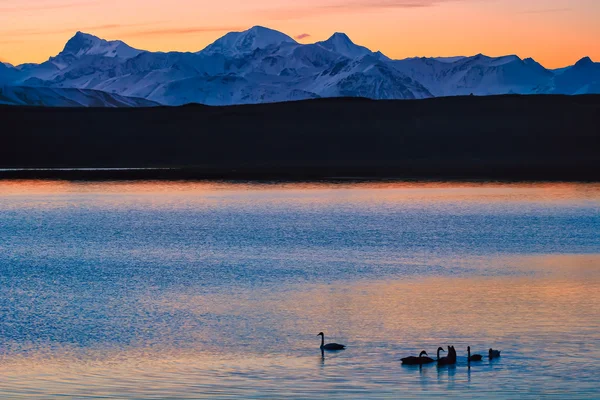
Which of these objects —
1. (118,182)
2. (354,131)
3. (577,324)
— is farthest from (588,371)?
(354,131)

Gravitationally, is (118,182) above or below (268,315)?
above

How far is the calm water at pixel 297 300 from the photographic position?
14.2 meters

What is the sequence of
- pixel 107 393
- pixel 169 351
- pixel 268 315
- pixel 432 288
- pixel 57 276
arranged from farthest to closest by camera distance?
1. pixel 57 276
2. pixel 432 288
3. pixel 268 315
4. pixel 169 351
5. pixel 107 393

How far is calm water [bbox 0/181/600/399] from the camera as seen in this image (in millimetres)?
14172

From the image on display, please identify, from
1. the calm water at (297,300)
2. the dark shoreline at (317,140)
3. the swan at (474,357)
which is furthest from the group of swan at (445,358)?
the dark shoreline at (317,140)

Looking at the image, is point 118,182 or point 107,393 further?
point 118,182

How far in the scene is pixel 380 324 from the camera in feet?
57.4

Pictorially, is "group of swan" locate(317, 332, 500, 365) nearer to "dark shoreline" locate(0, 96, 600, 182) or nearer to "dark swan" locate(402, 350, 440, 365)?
"dark swan" locate(402, 350, 440, 365)

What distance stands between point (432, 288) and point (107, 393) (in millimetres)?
9040

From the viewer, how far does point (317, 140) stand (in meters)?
73.7

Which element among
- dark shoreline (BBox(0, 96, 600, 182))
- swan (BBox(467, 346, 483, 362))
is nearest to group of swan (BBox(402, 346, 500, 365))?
swan (BBox(467, 346, 483, 362))

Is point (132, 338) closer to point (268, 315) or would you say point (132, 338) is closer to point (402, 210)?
point (268, 315)

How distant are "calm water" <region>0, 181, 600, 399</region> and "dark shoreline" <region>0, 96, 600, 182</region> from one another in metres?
22.2

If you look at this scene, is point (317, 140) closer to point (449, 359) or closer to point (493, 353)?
Answer: point (493, 353)
